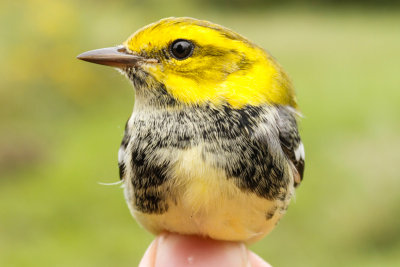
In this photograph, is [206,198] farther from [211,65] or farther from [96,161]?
[96,161]

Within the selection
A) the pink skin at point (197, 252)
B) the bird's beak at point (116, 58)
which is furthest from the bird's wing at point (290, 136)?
the bird's beak at point (116, 58)

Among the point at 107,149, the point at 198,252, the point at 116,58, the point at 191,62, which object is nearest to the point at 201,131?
the point at 191,62

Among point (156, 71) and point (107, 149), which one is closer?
point (156, 71)

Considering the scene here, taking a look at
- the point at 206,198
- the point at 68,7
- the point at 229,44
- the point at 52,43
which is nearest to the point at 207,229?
the point at 206,198

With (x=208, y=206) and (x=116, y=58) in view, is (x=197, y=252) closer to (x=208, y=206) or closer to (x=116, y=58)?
(x=208, y=206)

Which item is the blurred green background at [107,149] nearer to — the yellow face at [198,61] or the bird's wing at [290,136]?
the bird's wing at [290,136]

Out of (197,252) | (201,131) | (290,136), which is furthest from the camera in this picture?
(197,252)

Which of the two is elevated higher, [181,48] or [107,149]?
[181,48]
